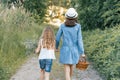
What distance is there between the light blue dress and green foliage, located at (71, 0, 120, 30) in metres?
4.62

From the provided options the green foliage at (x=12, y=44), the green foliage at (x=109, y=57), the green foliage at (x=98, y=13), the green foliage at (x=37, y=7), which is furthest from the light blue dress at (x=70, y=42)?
the green foliage at (x=37, y=7)

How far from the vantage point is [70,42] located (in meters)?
8.09

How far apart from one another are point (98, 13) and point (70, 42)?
7496 millimetres

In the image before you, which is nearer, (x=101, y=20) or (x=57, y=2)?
(x=101, y=20)

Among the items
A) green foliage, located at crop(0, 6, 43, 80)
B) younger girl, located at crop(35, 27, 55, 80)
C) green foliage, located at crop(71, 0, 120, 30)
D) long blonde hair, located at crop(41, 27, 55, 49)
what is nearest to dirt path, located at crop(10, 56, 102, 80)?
green foliage, located at crop(0, 6, 43, 80)

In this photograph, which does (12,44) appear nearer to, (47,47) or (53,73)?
(53,73)

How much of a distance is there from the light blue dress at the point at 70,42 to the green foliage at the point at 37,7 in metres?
12.9

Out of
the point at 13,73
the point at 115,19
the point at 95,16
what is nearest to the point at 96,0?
the point at 95,16

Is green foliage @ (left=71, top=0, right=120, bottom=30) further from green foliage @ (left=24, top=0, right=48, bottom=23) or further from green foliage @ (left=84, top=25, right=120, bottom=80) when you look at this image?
green foliage @ (left=24, top=0, right=48, bottom=23)

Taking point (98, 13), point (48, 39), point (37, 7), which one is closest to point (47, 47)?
point (48, 39)

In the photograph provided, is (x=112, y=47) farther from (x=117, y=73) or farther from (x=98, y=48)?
(x=98, y=48)

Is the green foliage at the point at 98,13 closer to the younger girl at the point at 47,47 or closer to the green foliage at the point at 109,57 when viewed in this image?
the green foliage at the point at 109,57

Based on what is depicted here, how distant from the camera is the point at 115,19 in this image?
12.7 metres

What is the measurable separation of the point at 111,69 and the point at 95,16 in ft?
25.4
